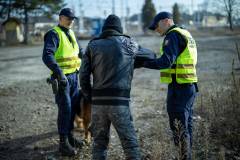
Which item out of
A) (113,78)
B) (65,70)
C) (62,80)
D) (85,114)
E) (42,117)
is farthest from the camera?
(42,117)

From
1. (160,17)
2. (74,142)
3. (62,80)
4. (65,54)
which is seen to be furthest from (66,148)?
(160,17)

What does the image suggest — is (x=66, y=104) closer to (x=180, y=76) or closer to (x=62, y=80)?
(x=62, y=80)

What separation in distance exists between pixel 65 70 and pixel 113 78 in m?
1.91

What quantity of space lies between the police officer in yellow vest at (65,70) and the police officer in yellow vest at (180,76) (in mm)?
1626

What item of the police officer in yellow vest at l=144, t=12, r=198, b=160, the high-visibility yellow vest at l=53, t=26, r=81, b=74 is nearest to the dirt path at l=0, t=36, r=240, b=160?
the police officer in yellow vest at l=144, t=12, r=198, b=160

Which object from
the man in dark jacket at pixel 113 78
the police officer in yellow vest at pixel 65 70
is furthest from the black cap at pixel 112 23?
the police officer in yellow vest at pixel 65 70

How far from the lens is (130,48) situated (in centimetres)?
516

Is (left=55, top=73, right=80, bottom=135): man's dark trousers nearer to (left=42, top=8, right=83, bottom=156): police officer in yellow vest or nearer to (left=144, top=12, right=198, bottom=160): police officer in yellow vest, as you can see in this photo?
(left=42, top=8, right=83, bottom=156): police officer in yellow vest

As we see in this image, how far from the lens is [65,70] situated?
269 inches

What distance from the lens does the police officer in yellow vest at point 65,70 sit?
257 inches

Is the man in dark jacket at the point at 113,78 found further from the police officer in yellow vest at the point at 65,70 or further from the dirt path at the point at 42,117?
the police officer in yellow vest at the point at 65,70

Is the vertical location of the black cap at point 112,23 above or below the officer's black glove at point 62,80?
above

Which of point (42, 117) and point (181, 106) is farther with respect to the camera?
point (42, 117)

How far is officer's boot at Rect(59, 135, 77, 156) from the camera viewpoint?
21.7ft
